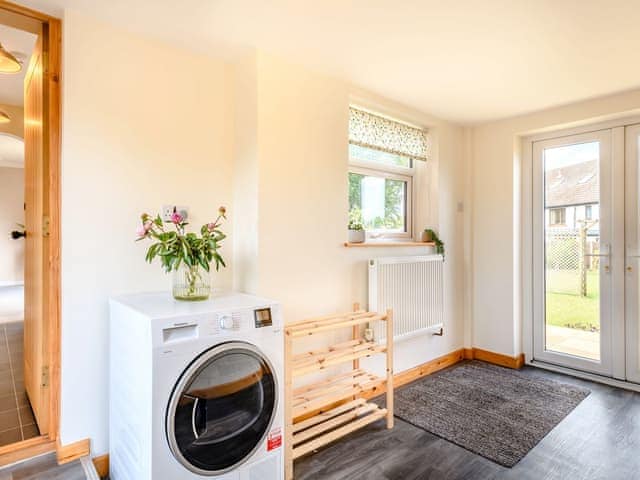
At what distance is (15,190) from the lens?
21.7ft

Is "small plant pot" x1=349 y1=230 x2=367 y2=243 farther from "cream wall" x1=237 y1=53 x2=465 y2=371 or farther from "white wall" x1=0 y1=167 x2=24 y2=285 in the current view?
"white wall" x1=0 y1=167 x2=24 y2=285

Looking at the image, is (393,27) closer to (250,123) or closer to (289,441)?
(250,123)

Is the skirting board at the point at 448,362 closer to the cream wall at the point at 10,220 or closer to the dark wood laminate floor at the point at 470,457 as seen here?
the dark wood laminate floor at the point at 470,457

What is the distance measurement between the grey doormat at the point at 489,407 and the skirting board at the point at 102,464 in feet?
5.65

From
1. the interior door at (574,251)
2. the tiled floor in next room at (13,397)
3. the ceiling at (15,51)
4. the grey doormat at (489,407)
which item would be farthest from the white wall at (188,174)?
the interior door at (574,251)

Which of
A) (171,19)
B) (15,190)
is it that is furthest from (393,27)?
(15,190)

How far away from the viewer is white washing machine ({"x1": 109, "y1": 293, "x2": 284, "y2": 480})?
1.39 metres

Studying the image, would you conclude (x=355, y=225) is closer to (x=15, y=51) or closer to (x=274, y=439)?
(x=274, y=439)

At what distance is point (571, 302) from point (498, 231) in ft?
2.80

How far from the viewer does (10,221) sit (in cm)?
662

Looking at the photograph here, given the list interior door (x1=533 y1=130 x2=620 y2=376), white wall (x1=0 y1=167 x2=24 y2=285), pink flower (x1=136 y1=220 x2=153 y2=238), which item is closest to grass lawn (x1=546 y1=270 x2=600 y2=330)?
interior door (x1=533 y1=130 x2=620 y2=376)

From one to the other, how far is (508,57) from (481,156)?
149cm

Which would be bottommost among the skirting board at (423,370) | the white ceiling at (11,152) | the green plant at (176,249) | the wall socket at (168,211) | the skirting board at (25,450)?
the skirting board at (423,370)

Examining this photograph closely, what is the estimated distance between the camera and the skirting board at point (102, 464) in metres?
1.82
